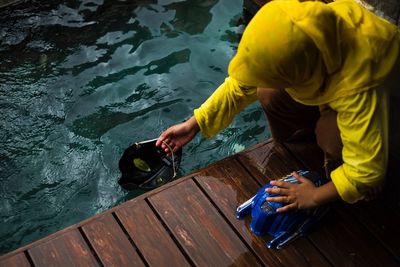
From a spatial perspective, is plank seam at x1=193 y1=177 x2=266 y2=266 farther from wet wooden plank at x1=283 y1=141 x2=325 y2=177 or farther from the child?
wet wooden plank at x1=283 y1=141 x2=325 y2=177

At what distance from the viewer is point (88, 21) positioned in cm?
440

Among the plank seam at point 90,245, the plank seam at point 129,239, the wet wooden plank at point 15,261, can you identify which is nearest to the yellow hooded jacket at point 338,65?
the plank seam at point 129,239

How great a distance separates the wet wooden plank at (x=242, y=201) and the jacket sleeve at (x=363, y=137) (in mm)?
448

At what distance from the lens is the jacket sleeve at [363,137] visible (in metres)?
1.92

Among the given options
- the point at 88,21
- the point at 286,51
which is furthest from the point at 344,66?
the point at 88,21

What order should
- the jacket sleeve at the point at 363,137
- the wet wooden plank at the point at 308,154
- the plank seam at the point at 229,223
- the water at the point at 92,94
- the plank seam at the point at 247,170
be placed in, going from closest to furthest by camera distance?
1. the jacket sleeve at the point at 363,137
2. the plank seam at the point at 229,223
3. the plank seam at the point at 247,170
4. the wet wooden plank at the point at 308,154
5. the water at the point at 92,94

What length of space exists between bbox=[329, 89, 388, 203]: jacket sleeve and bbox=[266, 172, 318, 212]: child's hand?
219 mm

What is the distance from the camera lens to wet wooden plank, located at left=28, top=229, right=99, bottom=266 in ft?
7.34

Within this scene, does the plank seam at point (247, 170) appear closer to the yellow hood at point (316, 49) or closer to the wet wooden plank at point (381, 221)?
the wet wooden plank at point (381, 221)

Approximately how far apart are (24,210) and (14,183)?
0.22 meters

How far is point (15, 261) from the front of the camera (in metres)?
2.22

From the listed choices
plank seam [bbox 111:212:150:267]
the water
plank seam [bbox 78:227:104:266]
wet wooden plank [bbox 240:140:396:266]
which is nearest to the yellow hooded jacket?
wet wooden plank [bbox 240:140:396:266]

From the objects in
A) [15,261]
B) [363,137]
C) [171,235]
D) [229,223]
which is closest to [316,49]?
[363,137]

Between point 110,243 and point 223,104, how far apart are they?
2.90 feet
